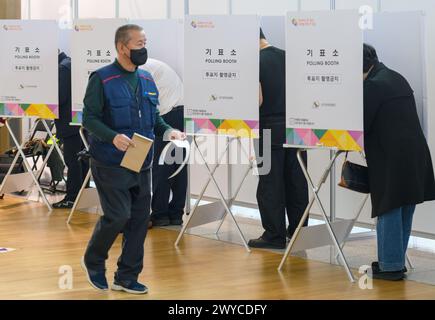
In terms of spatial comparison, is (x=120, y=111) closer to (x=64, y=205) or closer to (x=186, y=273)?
(x=186, y=273)

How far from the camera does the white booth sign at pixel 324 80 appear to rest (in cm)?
516

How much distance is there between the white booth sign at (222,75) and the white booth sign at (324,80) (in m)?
0.49

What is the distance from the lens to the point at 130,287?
189 inches

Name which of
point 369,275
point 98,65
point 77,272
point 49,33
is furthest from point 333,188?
point 49,33

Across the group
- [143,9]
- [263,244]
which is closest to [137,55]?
[263,244]

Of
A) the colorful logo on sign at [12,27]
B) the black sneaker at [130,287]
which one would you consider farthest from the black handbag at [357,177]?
the colorful logo on sign at [12,27]

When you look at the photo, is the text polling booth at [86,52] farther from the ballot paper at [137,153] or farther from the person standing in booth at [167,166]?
the ballot paper at [137,153]

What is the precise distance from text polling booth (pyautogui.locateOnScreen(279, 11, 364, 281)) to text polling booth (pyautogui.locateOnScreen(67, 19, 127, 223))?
2.01 meters

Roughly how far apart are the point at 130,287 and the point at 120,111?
958mm

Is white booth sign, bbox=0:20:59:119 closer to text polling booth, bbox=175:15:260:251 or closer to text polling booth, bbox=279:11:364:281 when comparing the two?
text polling booth, bbox=175:15:260:251

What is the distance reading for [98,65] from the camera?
714 cm

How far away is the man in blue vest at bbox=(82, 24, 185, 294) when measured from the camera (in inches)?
182

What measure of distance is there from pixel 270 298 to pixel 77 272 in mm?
1279

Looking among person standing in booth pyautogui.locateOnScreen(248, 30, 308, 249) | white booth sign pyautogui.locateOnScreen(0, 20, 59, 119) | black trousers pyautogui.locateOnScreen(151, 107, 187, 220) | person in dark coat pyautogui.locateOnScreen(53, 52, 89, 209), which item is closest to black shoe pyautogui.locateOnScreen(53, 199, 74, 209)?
person in dark coat pyautogui.locateOnScreen(53, 52, 89, 209)
